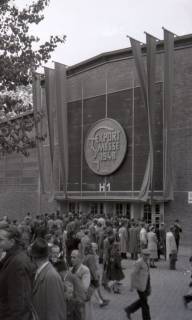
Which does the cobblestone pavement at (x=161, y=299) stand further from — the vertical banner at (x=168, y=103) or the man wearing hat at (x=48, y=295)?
the vertical banner at (x=168, y=103)

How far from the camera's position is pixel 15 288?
532 centimetres

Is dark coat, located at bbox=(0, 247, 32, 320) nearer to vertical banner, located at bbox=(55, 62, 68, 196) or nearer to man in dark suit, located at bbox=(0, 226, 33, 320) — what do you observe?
man in dark suit, located at bbox=(0, 226, 33, 320)

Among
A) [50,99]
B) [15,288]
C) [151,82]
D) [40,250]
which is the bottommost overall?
[15,288]

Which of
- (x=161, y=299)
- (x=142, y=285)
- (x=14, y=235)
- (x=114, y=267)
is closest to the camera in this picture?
(x=14, y=235)

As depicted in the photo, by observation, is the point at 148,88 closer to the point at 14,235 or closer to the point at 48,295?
the point at 14,235

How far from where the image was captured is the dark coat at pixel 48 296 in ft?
18.3

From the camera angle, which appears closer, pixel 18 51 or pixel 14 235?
pixel 14 235

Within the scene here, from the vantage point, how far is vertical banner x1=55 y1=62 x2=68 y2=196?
1300 inches

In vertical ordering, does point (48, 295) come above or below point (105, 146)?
below

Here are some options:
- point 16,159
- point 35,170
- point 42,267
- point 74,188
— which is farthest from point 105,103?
point 42,267

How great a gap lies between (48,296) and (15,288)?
0.46 metres

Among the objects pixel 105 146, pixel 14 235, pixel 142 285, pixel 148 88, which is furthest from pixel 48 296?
pixel 105 146

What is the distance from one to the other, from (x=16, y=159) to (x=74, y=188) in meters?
8.77

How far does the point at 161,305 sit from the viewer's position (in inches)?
466
